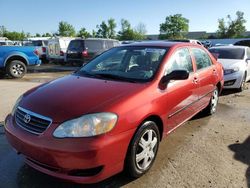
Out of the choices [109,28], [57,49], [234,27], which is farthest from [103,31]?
[57,49]

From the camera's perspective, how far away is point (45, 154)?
3061 millimetres

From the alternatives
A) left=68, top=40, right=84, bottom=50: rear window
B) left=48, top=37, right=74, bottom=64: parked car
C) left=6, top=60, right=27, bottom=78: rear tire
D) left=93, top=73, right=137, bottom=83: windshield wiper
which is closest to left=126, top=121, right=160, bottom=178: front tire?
left=93, top=73, right=137, bottom=83: windshield wiper

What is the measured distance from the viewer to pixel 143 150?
12.0ft

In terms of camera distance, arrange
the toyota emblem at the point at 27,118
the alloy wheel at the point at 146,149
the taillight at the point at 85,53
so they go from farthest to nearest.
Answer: the taillight at the point at 85,53, the alloy wheel at the point at 146,149, the toyota emblem at the point at 27,118

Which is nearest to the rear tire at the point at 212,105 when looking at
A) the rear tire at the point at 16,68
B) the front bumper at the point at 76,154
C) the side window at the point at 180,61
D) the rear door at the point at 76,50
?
the side window at the point at 180,61

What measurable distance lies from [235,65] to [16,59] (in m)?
8.44

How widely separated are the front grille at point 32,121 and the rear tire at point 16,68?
30.3 feet

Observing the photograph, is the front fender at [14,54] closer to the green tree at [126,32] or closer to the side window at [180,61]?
the side window at [180,61]

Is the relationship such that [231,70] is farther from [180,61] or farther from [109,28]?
[109,28]

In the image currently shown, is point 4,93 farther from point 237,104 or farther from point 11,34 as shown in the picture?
point 11,34

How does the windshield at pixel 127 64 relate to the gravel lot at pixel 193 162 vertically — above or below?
above

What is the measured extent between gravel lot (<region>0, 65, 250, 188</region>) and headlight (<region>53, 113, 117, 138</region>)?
0.79m

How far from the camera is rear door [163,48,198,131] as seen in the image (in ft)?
13.8

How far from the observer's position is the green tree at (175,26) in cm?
7588
